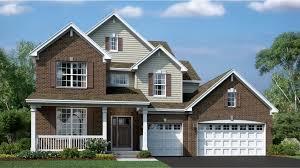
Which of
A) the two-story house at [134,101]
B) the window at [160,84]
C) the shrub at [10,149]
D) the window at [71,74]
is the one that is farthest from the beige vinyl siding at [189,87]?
the shrub at [10,149]

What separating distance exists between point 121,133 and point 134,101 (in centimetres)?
350

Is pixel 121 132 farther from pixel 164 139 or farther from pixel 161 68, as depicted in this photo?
pixel 161 68

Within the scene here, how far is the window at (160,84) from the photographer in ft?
104

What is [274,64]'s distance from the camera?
6225 centimetres

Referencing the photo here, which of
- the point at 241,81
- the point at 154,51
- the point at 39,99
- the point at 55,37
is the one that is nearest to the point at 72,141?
the point at 39,99

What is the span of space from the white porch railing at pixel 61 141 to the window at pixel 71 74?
3.09 m

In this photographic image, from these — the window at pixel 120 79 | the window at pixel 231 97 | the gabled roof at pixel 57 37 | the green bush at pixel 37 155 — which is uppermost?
the gabled roof at pixel 57 37

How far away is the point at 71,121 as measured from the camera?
29078 millimetres

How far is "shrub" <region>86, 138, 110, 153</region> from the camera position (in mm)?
26922

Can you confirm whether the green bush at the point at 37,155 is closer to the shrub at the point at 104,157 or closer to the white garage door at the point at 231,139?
the shrub at the point at 104,157

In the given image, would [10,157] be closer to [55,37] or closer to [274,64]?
[55,37]

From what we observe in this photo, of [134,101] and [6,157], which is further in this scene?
[134,101]

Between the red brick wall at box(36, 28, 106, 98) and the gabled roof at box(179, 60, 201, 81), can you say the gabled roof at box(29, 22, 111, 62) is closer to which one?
the red brick wall at box(36, 28, 106, 98)

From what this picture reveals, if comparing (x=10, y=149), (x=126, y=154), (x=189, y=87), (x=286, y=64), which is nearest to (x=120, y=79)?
(x=189, y=87)
